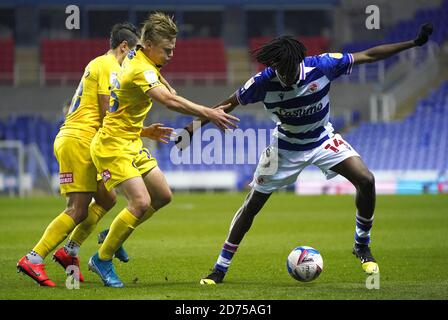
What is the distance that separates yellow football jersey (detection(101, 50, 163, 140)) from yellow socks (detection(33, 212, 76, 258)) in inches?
35.2

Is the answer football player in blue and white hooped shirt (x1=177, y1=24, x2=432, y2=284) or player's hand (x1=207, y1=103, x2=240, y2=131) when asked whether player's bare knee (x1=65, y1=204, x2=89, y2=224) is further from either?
player's hand (x1=207, y1=103, x2=240, y2=131)

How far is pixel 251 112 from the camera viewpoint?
3344 cm

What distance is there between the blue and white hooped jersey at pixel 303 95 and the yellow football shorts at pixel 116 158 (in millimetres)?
1045

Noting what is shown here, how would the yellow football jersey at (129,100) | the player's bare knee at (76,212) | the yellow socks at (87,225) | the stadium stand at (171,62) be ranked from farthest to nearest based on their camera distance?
the stadium stand at (171,62) < the yellow socks at (87,225) < the player's bare knee at (76,212) < the yellow football jersey at (129,100)

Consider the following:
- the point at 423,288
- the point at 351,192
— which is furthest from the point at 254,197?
the point at 351,192

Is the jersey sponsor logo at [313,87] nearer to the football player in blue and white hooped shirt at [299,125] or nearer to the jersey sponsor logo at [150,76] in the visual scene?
the football player in blue and white hooped shirt at [299,125]

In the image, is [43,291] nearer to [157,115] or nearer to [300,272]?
[300,272]

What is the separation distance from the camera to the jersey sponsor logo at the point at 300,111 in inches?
331

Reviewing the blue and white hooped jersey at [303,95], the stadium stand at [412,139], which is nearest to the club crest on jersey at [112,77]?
the blue and white hooped jersey at [303,95]

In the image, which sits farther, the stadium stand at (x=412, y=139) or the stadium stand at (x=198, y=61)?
the stadium stand at (x=198, y=61)

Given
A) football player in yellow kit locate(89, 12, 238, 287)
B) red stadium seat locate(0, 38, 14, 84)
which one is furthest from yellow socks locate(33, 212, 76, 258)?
red stadium seat locate(0, 38, 14, 84)

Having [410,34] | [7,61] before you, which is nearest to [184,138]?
[410,34]

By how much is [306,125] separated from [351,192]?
64.6 ft

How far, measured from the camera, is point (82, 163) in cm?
855
